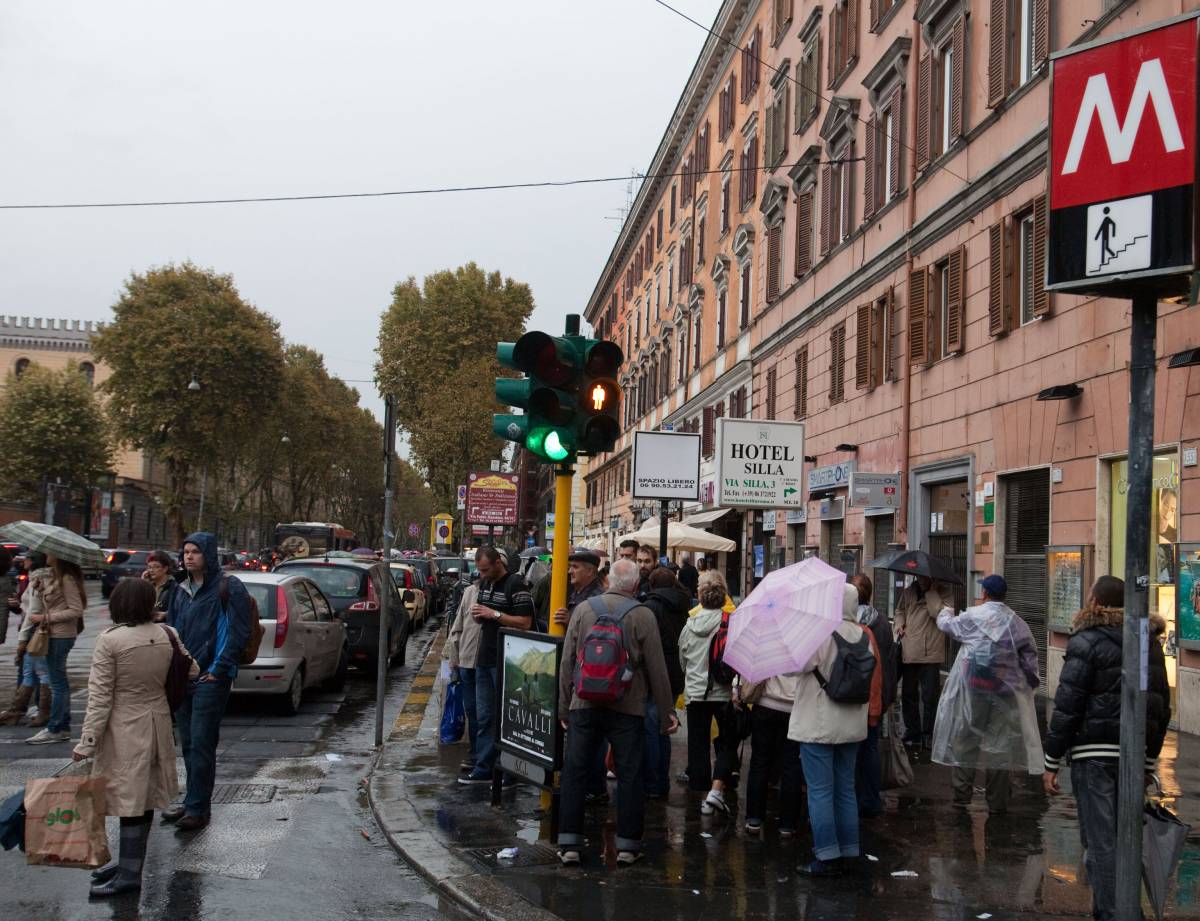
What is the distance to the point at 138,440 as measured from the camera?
5516cm

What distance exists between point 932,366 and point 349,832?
14.5 m

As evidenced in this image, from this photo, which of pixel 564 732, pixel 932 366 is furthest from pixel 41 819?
pixel 932 366

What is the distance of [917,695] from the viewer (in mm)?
11867

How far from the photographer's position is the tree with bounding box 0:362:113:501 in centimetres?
6088

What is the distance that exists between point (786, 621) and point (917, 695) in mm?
5573

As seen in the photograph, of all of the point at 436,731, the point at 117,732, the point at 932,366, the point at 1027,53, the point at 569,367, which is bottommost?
the point at 436,731

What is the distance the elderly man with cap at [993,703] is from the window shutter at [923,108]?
1321 cm

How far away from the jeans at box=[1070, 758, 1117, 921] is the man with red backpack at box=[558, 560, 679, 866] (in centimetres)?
239

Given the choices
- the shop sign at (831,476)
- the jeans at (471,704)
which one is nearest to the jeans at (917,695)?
the jeans at (471,704)

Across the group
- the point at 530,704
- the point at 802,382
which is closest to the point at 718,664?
the point at 530,704

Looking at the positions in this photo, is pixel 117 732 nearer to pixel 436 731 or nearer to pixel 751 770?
pixel 751 770

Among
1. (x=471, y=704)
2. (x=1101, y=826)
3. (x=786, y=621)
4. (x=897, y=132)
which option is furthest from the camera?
(x=897, y=132)

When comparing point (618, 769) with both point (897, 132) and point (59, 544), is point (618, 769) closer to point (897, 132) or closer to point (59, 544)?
point (59, 544)

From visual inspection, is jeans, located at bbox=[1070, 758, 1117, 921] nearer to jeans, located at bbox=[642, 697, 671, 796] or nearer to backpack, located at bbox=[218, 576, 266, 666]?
jeans, located at bbox=[642, 697, 671, 796]
